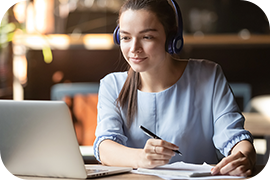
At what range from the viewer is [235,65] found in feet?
10.9

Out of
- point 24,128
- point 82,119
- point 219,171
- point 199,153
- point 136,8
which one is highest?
point 136,8

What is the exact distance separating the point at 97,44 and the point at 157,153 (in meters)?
2.40

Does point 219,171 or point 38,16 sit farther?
point 38,16

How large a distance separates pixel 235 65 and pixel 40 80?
216 cm

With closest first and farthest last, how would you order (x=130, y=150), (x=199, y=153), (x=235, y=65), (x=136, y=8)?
(x=130, y=150), (x=136, y=8), (x=199, y=153), (x=235, y=65)

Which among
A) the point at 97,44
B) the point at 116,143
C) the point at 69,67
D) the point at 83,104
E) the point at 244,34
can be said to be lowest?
the point at 83,104

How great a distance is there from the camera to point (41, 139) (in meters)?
0.79

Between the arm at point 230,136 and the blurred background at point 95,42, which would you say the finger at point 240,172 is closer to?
the arm at point 230,136

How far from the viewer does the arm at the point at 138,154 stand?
0.89 metres

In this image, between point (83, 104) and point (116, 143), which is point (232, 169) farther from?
point (83, 104)

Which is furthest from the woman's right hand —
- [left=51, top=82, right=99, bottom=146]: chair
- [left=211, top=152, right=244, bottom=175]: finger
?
[left=51, top=82, right=99, bottom=146]: chair

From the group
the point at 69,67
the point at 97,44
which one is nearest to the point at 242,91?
the point at 97,44

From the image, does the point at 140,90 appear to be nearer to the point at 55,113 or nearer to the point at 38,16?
the point at 55,113

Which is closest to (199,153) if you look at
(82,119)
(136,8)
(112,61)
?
(136,8)
